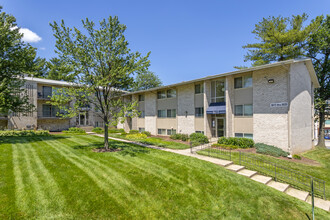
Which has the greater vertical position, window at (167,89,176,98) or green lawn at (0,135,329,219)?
window at (167,89,176,98)

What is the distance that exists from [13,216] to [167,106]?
1985 centimetres

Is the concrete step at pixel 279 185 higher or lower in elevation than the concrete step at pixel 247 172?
lower

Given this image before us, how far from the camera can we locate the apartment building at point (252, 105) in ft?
46.5

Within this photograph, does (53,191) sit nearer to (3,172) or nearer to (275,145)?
(3,172)

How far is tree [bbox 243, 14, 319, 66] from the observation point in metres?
22.0

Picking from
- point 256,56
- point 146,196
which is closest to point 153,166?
point 146,196

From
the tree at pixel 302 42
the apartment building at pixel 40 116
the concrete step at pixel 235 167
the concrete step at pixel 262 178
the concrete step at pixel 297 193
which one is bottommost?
the concrete step at pixel 297 193

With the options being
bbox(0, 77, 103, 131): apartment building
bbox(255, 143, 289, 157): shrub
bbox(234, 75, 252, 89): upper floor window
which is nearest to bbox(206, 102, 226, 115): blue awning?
bbox(234, 75, 252, 89): upper floor window

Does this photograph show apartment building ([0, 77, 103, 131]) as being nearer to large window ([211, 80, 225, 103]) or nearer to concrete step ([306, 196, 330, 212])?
large window ([211, 80, 225, 103])

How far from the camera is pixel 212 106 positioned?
18.6 m

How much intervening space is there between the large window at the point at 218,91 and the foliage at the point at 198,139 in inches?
168

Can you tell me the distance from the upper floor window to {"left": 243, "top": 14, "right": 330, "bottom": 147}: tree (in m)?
11.8

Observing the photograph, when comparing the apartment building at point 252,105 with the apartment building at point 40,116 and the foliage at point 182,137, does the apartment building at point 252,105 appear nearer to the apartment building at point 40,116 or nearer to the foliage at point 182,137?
the foliage at point 182,137

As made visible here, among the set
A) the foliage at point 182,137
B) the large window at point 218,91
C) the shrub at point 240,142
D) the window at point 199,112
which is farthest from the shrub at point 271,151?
the foliage at point 182,137
